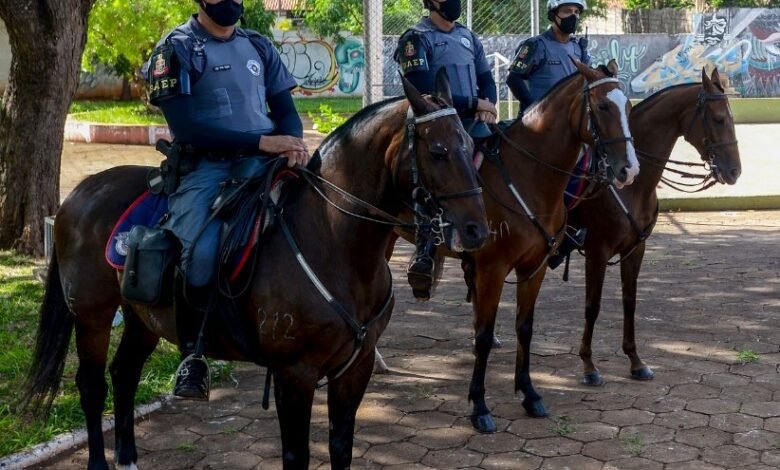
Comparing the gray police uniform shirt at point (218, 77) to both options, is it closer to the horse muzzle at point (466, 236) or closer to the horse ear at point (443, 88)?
the horse ear at point (443, 88)

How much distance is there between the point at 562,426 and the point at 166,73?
3278mm

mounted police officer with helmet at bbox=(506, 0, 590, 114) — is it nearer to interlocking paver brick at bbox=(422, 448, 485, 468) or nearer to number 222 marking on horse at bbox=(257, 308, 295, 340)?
interlocking paver brick at bbox=(422, 448, 485, 468)

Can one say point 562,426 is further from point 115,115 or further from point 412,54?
point 115,115

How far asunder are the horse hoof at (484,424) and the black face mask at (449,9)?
276 cm

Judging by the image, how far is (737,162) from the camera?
7.13m

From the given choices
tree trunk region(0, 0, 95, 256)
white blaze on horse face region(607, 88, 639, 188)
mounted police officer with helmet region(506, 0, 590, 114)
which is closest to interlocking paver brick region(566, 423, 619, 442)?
white blaze on horse face region(607, 88, 639, 188)

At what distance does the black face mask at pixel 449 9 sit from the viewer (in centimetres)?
664

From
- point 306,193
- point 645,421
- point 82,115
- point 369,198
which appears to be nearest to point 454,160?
point 369,198

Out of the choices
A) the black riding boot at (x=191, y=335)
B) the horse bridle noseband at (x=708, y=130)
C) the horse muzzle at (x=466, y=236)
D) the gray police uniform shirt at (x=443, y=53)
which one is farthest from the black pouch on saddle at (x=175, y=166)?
the horse bridle noseband at (x=708, y=130)

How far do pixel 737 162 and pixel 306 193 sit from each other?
4.10 meters

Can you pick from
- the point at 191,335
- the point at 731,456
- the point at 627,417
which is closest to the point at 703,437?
the point at 731,456

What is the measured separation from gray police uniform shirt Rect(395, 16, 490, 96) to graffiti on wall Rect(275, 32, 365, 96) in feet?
88.9

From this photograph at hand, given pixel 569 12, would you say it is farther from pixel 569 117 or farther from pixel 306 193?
pixel 306 193

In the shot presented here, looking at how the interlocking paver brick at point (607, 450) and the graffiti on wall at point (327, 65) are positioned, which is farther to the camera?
the graffiti on wall at point (327, 65)
